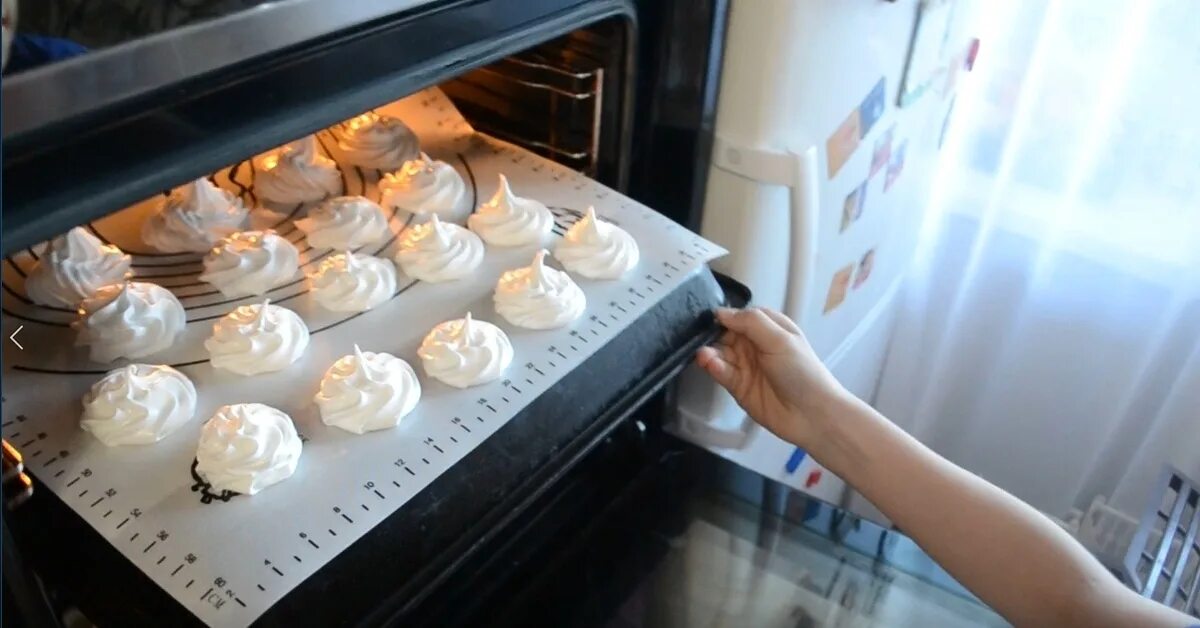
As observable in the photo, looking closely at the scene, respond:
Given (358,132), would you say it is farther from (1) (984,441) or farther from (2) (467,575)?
(1) (984,441)

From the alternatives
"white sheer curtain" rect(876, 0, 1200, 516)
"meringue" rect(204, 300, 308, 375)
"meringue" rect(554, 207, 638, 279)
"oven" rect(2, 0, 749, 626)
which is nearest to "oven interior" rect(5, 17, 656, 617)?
"oven" rect(2, 0, 749, 626)

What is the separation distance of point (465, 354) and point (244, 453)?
6.0 inches

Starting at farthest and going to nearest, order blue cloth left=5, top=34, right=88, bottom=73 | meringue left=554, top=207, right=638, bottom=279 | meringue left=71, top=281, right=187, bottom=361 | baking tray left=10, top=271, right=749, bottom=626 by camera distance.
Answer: meringue left=554, top=207, right=638, bottom=279, meringue left=71, top=281, right=187, bottom=361, baking tray left=10, top=271, right=749, bottom=626, blue cloth left=5, top=34, right=88, bottom=73

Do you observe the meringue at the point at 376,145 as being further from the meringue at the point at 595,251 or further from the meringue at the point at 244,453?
the meringue at the point at 244,453

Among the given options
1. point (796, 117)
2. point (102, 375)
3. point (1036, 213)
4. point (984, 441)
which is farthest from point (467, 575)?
point (984, 441)

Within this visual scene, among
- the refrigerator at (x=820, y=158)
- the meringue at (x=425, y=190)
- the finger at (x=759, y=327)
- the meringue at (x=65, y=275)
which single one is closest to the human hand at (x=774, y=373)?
the finger at (x=759, y=327)

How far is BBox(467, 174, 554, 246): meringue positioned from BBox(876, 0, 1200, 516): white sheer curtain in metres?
0.69

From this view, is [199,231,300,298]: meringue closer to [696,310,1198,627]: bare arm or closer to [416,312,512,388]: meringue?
[416,312,512,388]: meringue

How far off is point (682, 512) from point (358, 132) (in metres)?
0.43

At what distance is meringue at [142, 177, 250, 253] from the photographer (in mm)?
786

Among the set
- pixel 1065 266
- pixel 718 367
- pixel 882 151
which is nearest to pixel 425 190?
pixel 718 367

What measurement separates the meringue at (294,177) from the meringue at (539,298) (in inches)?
8.2

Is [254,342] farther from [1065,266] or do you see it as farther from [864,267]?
[1065,266]

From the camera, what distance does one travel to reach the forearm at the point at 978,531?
0.69m
